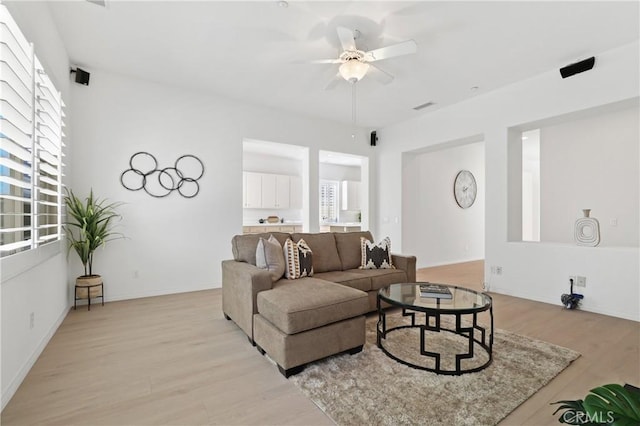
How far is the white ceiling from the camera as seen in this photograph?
268 centimetres

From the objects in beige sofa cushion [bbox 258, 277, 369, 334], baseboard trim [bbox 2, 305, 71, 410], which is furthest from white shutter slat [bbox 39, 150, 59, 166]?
beige sofa cushion [bbox 258, 277, 369, 334]

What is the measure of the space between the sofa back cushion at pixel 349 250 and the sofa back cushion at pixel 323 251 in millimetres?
76

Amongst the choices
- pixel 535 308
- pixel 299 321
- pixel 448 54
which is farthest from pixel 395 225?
pixel 299 321

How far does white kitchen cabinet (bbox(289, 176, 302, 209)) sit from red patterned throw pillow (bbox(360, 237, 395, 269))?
4.61 meters

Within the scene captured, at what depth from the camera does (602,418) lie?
0.91 m

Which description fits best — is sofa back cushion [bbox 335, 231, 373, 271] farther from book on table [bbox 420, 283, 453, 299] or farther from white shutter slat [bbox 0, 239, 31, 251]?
white shutter slat [bbox 0, 239, 31, 251]

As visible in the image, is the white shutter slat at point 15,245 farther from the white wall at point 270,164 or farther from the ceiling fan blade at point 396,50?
the white wall at point 270,164

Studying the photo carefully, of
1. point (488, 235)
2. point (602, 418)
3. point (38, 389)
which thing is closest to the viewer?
point (602, 418)

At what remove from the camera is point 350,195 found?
9289 mm

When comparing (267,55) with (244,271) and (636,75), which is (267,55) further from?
(636,75)

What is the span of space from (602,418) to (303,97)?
4577 mm

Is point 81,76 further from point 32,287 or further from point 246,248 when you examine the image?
point 246,248

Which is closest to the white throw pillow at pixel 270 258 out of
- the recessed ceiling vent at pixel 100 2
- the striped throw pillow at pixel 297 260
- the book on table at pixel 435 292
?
the striped throw pillow at pixel 297 260

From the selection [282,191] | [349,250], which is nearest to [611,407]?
[349,250]
